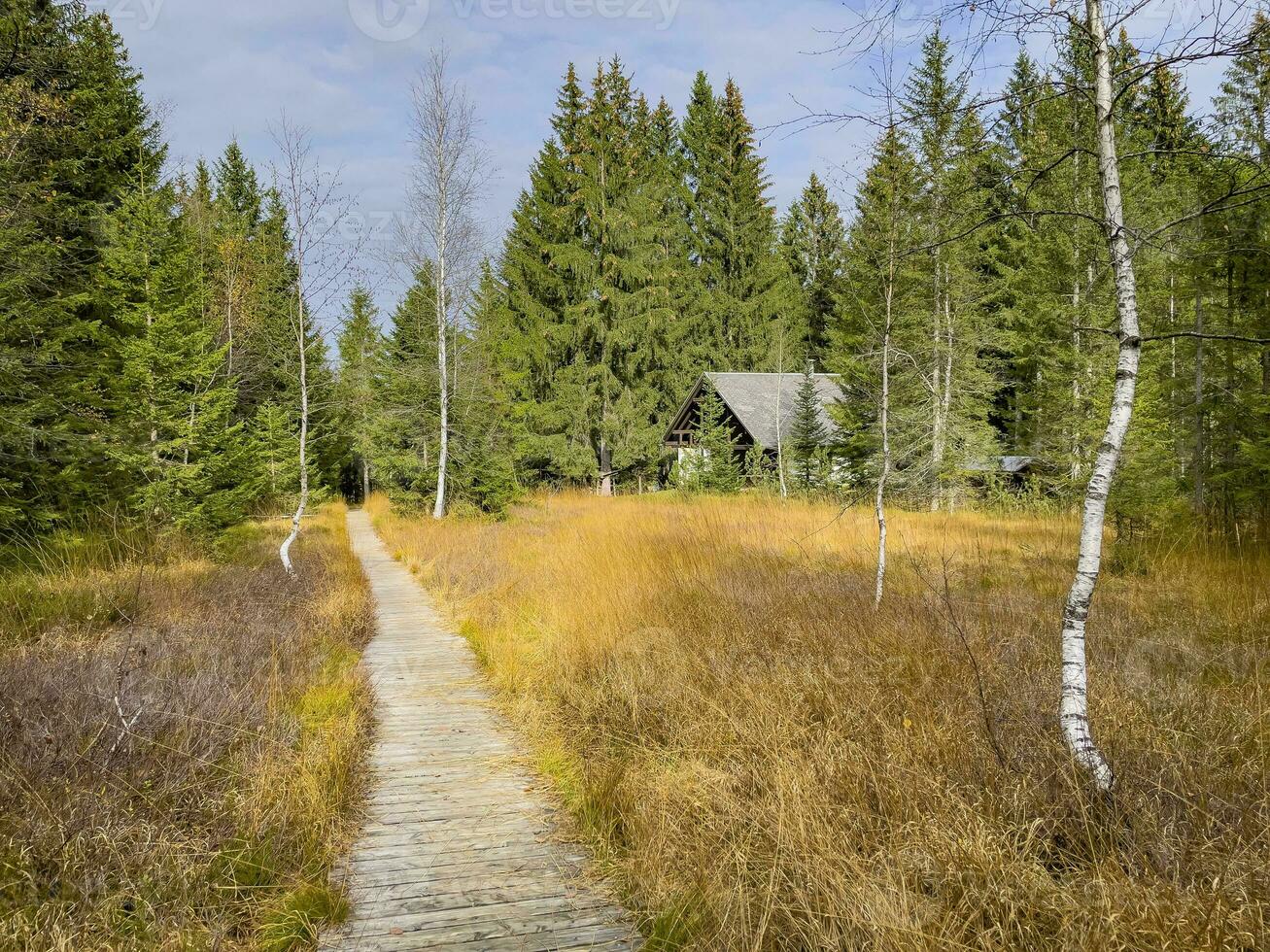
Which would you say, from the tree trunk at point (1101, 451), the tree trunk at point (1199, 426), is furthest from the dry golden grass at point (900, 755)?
the tree trunk at point (1199, 426)

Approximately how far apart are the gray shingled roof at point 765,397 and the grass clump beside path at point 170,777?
2329 centimetres

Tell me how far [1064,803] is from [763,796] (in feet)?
4.24

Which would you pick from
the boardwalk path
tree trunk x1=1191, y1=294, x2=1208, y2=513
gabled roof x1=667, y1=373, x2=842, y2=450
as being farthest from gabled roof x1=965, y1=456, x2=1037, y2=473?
the boardwalk path

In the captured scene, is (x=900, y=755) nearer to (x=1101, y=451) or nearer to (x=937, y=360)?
(x=1101, y=451)

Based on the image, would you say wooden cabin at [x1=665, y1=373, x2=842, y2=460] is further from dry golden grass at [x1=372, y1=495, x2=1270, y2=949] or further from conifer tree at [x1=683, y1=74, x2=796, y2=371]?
dry golden grass at [x1=372, y1=495, x2=1270, y2=949]

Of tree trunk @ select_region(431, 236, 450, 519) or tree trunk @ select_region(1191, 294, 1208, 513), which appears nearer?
tree trunk @ select_region(1191, 294, 1208, 513)

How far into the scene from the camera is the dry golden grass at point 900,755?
2438 mm

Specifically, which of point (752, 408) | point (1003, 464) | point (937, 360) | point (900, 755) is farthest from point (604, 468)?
point (900, 755)

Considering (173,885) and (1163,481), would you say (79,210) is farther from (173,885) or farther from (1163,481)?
(1163,481)

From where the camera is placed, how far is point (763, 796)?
11.2ft

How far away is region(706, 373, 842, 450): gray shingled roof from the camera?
28.6 meters

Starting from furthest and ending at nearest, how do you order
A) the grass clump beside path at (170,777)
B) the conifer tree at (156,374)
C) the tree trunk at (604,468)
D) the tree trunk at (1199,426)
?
1. the tree trunk at (604,468)
2. the conifer tree at (156,374)
3. the tree trunk at (1199,426)
4. the grass clump beside path at (170,777)

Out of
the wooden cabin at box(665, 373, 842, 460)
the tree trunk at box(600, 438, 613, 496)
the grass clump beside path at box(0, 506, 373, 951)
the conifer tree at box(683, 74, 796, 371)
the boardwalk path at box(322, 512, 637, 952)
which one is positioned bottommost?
the boardwalk path at box(322, 512, 637, 952)

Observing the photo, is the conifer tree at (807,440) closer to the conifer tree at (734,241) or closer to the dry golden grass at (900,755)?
the conifer tree at (734,241)
